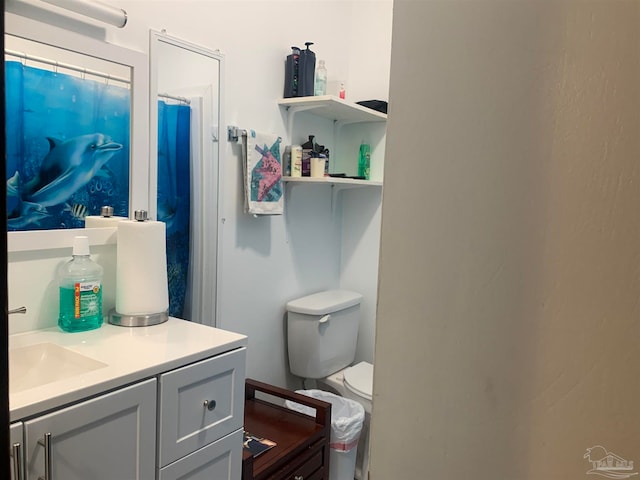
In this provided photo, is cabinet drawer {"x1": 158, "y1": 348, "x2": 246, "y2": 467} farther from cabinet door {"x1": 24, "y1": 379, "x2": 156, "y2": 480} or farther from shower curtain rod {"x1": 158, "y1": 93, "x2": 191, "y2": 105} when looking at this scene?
shower curtain rod {"x1": 158, "y1": 93, "x2": 191, "y2": 105}

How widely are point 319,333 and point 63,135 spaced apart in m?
1.36

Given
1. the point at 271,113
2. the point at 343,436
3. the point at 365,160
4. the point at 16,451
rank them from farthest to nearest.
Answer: the point at 365,160 < the point at 271,113 < the point at 343,436 < the point at 16,451

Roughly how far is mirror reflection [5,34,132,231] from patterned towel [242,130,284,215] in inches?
21.6

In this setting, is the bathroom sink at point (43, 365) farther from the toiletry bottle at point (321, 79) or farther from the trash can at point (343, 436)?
the toiletry bottle at point (321, 79)

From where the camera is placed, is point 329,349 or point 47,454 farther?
point 329,349

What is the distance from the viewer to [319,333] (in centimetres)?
230

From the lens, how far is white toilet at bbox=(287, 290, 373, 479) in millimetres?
2285

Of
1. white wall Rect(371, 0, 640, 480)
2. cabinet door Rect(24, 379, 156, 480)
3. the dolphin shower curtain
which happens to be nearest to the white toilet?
the dolphin shower curtain

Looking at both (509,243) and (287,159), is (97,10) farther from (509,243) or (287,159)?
(509,243)

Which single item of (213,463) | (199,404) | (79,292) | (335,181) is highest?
(335,181)

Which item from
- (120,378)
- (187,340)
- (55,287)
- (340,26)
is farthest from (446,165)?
(340,26)

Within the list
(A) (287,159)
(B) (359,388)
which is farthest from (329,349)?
(A) (287,159)

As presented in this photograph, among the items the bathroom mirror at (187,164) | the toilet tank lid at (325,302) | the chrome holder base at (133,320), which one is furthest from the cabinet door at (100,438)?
the toilet tank lid at (325,302)

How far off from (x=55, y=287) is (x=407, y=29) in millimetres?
1311
